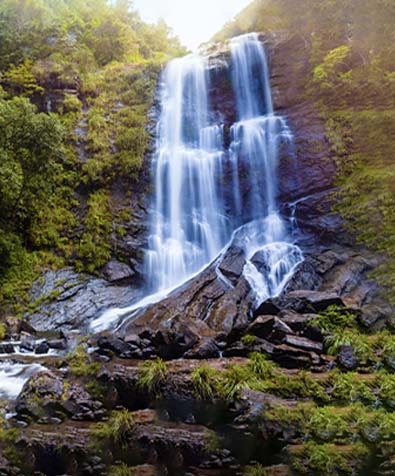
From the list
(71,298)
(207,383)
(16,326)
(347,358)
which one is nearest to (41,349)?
(16,326)

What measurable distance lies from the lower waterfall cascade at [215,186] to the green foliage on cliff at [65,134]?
4.51ft

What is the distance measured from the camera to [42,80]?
16.4 meters

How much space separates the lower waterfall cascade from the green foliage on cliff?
1374 mm

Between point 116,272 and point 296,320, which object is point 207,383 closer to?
point 296,320

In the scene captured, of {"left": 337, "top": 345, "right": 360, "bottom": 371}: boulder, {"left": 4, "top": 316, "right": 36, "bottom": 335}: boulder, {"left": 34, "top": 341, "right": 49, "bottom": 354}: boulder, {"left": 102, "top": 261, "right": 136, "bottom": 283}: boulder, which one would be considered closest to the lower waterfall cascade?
{"left": 102, "top": 261, "right": 136, "bottom": 283}: boulder

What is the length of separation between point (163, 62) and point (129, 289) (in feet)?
41.4

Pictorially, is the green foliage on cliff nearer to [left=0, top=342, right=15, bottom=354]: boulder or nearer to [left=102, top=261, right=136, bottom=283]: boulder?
[left=102, top=261, right=136, bottom=283]: boulder

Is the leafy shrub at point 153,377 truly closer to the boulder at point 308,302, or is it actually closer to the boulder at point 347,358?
the boulder at point 347,358

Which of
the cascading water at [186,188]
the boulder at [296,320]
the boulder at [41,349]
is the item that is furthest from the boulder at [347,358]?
the cascading water at [186,188]

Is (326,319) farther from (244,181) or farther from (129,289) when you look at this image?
(244,181)

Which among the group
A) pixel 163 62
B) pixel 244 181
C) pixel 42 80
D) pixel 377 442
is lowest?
pixel 377 442

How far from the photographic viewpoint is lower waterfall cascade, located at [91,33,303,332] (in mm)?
12227

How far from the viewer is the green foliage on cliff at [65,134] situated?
36.9ft

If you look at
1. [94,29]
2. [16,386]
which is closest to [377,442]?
[16,386]
